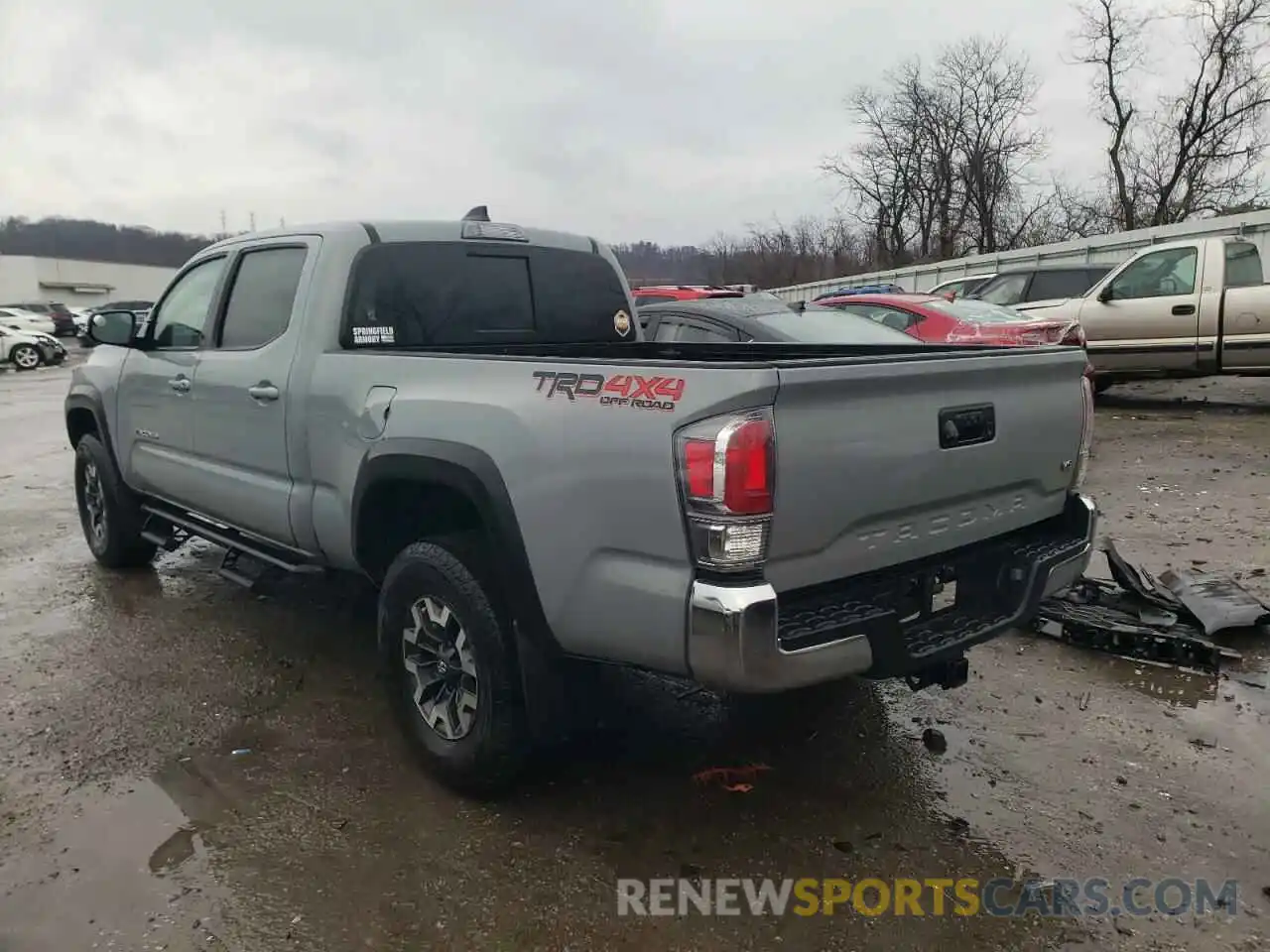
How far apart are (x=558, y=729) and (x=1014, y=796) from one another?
1.61 meters

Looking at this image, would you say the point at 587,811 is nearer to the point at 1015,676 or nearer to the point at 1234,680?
the point at 1015,676

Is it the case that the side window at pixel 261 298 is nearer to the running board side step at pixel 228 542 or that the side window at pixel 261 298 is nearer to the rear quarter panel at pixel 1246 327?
the running board side step at pixel 228 542

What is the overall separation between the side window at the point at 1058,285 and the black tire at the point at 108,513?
11926 mm

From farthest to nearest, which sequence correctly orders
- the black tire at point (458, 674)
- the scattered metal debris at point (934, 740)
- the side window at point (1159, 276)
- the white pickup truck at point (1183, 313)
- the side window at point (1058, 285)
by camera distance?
1. the side window at point (1058, 285)
2. the side window at point (1159, 276)
3. the white pickup truck at point (1183, 313)
4. the scattered metal debris at point (934, 740)
5. the black tire at point (458, 674)

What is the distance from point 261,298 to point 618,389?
2.50 m

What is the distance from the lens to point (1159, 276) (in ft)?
36.7

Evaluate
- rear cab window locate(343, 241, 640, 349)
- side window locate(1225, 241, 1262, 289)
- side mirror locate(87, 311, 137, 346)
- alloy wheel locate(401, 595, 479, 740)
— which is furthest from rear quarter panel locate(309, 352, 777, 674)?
side window locate(1225, 241, 1262, 289)

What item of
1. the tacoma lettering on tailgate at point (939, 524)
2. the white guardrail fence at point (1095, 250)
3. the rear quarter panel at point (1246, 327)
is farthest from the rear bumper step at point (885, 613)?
the white guardrail fence at point (1095, 250)

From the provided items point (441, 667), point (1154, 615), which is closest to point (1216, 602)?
point (1154, 615)

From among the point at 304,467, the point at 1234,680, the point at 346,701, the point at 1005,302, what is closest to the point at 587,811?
the point at 346,701

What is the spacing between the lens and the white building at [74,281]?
66.9 metres

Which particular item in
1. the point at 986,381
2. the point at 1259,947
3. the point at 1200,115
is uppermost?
the point at 1200,115

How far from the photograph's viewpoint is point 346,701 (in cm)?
399

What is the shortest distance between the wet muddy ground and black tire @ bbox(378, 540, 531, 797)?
0.16m
